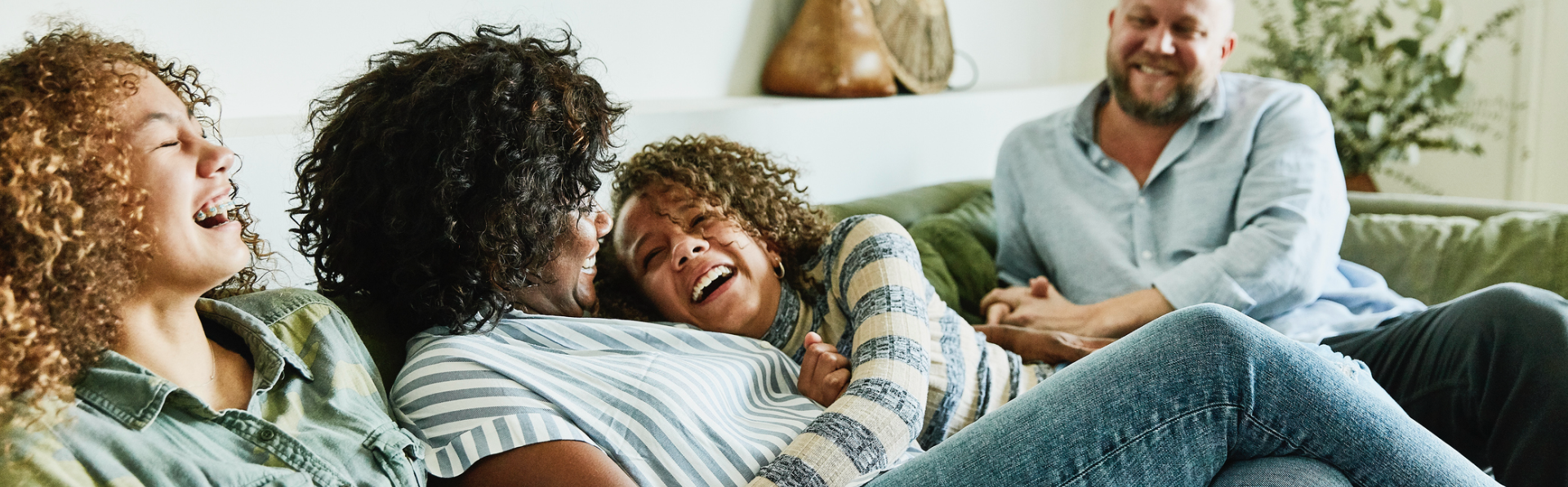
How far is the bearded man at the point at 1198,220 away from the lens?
1.67 meters

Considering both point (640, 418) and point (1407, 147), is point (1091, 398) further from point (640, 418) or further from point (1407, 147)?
point (1407, 147)

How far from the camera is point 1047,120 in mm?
2266

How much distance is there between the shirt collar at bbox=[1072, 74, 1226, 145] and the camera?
206 centimetres

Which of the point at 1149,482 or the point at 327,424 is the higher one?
the point at 327,424

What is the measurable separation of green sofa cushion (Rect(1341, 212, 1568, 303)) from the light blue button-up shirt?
234mm

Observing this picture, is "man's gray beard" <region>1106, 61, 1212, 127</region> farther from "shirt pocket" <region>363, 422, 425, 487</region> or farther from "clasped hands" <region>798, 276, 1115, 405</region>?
"shirt pocket" <region>363, 422, 425, 487</region>

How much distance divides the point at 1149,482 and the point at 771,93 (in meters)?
1.47

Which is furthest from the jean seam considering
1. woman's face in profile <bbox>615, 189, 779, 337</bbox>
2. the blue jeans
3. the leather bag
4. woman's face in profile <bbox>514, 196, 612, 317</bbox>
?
the leather bag

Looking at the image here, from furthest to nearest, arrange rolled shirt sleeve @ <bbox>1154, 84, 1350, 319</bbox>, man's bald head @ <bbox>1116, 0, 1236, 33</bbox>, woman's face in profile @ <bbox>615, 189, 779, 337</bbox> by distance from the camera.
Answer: man's bald head @ <bbox>1116, 0, 1236, 33</bbox> < rolled shirt sleeve @ <bbox>1154, 84, 1350, 319</bbox> < woman's face in profile @ <bbox>615, 189, 779, 337</bbox>

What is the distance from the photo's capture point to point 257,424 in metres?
0.90

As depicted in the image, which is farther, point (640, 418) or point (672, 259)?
point (672, 259)

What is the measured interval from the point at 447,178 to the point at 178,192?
27 centimetres

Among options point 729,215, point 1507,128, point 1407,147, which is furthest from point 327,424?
point 1507,128

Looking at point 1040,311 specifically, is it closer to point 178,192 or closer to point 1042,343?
point 1042,343
